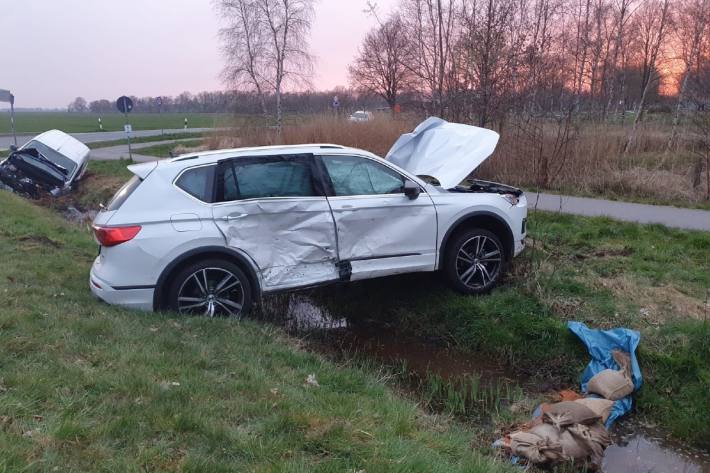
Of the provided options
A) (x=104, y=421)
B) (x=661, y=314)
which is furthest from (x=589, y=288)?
(x=104, y=421)

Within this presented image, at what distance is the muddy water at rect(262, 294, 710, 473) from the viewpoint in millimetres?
4230

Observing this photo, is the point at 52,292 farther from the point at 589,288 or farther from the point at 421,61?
the point at 421,61

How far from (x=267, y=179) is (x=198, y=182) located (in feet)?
2.30

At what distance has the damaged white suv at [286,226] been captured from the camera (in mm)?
5586

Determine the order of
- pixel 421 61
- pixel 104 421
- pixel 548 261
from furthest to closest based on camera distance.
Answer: pixel 421 61 < pixel 548 261 < pixel 104 421

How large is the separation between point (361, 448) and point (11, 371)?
2313mm

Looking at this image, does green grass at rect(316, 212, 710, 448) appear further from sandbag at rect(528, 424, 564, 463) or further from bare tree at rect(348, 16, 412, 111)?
bare tree at rect(348, 16, 412, 111)

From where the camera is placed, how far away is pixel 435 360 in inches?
238

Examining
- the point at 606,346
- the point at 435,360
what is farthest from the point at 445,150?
the point at 606,346

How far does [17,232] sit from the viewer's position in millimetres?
9797

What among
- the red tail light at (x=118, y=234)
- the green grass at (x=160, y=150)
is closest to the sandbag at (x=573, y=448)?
the red tail light at (x=118, y=234)

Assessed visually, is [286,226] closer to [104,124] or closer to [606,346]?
[606,346]

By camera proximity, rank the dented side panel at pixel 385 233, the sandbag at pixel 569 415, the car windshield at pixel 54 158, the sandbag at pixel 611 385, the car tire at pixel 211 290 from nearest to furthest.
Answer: the sandbag at pixel 569 415 < the sandbag at pixel 611 385 < the car tire at pixel 211 290 < the dented side panel at pixel 385 233 < the car windshield at pixel 54 158

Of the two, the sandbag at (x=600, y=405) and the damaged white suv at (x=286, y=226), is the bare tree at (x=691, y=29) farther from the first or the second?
the sandbag at (x=600, y=405)
